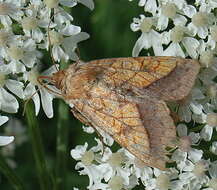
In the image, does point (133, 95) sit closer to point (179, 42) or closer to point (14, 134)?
point (179, 42)

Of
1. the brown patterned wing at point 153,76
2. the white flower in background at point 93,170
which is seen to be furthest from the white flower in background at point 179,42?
the white flower in background at point 93,170

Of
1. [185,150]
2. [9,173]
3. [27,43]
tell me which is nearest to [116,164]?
[185,150]

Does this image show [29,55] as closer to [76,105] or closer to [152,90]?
[76,105]

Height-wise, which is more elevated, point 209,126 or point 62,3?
point 62,3

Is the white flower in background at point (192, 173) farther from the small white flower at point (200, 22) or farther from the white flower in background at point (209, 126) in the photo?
the small white flower at point (200, 22)

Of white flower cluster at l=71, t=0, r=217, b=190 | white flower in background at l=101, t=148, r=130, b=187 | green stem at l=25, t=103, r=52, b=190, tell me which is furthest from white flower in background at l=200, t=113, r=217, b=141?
green stem at l=25, t=103, r=52, b=190

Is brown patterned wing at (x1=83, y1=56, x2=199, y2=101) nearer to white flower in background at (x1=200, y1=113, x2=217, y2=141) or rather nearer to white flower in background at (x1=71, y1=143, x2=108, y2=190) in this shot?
white flower in background at (x1=200, y1=113, x2=217, y2=141)
